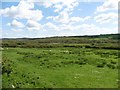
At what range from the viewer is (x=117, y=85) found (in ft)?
88.2

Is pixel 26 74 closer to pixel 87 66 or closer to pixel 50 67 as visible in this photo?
pixel 50 67

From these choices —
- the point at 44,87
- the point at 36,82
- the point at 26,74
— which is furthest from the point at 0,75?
the point at 44,87

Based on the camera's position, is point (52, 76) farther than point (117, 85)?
Yes

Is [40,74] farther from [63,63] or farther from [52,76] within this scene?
[63,63]

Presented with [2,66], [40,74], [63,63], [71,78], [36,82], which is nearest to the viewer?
[36,82]

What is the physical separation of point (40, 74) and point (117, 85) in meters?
9.40

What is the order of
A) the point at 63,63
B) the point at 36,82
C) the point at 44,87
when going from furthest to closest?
the point at 63,63 < the point at 36,82 < the point at 44,87

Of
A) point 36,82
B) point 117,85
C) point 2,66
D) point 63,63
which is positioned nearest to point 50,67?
point 63,63

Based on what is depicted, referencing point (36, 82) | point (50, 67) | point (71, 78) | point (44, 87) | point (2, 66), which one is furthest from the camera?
point (50, 67)

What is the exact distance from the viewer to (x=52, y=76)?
30.8 metres

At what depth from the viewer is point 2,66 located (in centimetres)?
3434

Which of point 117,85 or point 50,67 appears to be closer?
point 117,85

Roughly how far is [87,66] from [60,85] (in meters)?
11.3

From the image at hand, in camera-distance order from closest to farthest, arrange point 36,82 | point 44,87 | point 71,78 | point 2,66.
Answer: point 44,87, point 36,82, point 71,78, point 2,66
